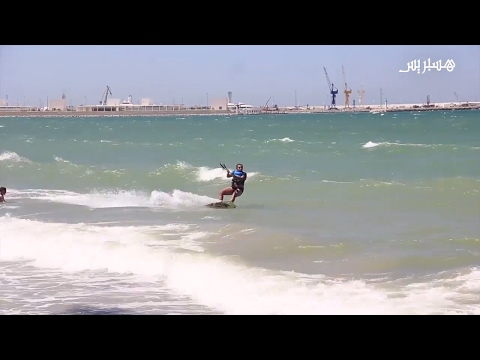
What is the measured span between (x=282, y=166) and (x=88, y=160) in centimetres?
352

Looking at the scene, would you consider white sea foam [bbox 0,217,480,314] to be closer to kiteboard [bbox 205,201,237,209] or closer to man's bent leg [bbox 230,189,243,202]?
kiteboard [bbox 205,201,237,209]

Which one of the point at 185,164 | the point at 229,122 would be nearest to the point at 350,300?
the point at 185,164

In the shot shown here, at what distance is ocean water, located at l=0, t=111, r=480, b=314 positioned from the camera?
15.5ft

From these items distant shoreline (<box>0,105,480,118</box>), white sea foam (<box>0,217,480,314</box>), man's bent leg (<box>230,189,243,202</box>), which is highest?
distant shoreline (<box>0,105,480,118</box>)

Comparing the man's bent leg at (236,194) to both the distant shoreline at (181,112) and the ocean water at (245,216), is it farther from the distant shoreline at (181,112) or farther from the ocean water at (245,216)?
the distant shoreline at (181,112)

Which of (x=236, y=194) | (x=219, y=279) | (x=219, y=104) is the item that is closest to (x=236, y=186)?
(x=236, y=194)

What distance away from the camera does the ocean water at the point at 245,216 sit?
4.73 meters

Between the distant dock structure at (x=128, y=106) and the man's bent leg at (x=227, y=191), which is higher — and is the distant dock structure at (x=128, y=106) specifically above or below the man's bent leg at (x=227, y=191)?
above

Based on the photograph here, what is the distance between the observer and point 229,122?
10.8 metres

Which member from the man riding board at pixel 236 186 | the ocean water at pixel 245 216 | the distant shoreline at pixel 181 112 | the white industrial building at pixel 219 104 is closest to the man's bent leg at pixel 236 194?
the man riding board at pixel 236 186

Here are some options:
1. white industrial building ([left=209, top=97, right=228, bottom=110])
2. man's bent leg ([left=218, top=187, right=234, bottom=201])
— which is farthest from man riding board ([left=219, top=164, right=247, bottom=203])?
white industrial building ([left=209, top=97, right=228, bottom=110])

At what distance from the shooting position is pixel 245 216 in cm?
727

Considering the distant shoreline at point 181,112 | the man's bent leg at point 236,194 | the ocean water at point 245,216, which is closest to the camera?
the ocean water at point 245,216
